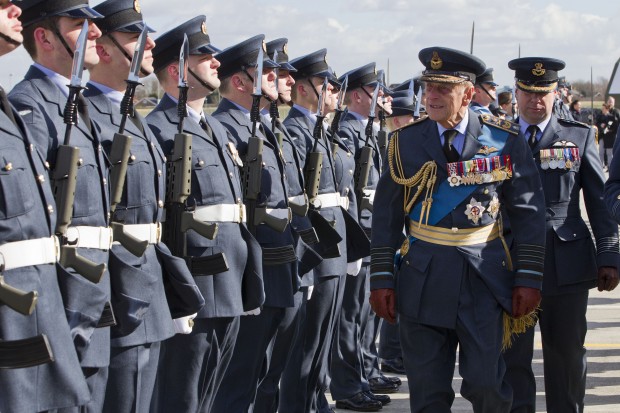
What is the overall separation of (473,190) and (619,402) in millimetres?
2878

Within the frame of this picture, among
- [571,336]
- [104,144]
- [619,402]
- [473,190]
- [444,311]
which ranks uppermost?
[104,144]

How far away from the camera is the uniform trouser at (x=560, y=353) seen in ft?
20.7

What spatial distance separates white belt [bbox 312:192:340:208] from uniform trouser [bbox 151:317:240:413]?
5.60 ft

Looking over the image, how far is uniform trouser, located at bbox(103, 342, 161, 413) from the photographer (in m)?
4.64

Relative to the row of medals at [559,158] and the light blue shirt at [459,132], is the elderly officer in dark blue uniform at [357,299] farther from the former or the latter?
the light blue shirt at [459,132]

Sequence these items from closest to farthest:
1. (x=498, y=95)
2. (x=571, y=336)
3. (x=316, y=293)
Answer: (x=571, y=336)
(x=316, y=293)
(x=498, y=95)

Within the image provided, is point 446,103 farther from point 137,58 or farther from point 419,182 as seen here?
point 137,58

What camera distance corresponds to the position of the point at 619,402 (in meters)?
7.77

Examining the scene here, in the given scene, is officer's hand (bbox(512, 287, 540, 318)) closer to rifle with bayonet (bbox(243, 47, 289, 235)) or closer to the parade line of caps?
the parade line of caps

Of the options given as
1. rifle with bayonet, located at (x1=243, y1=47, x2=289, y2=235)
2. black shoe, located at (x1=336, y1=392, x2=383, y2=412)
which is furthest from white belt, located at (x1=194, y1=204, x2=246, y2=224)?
black shoe, located at (x1=336, y1=392, x2=383, y2=412)

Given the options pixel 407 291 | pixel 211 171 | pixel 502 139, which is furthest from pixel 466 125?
pixel 211 171

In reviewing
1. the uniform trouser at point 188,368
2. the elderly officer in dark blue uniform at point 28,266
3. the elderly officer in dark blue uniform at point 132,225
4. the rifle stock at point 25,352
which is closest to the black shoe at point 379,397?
the uniform trouser at point 188,368

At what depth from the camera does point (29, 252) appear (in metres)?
3.82

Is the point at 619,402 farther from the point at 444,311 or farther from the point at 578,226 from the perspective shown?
the point at 444,311
